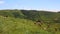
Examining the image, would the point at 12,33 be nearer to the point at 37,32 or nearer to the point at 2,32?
the point at 2,32

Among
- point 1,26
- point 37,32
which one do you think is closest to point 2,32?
point 1,26

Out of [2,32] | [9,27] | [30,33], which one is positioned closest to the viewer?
[2,32]

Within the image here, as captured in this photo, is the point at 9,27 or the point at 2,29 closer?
the point at 2,29

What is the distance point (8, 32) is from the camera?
2719 cm

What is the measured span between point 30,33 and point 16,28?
363 centimetres

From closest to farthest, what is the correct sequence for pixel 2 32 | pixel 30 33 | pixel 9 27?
pixel 2 32, pixel 30 33, pixel 9 27

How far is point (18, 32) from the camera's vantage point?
28.2m

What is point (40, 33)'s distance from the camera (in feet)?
97.0

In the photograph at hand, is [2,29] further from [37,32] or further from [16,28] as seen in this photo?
[37,32]

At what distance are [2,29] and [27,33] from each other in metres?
4.45

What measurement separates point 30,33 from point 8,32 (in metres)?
3.97

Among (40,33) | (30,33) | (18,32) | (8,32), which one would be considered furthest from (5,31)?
(40,33)

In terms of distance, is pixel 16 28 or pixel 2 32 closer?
pixel 2 32

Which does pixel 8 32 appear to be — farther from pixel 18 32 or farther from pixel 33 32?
pixel 33 32
